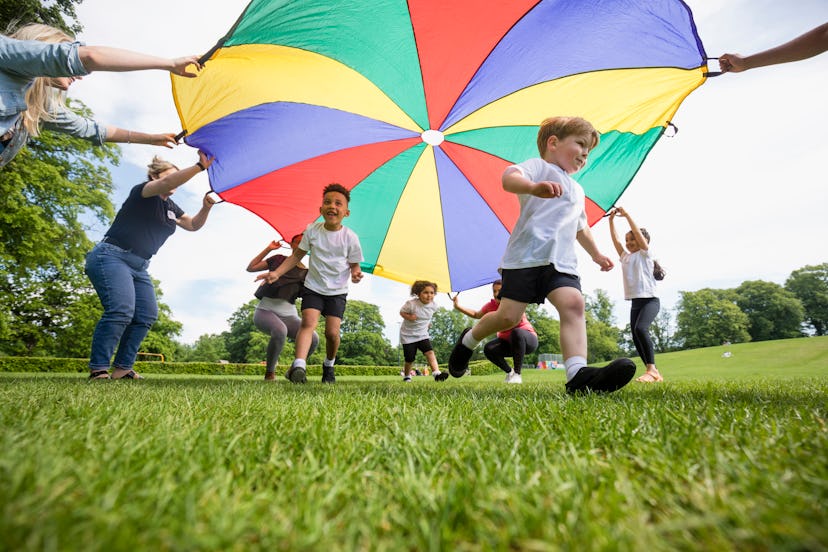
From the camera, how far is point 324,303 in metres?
5.10

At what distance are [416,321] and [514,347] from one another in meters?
2.07

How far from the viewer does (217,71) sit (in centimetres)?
452

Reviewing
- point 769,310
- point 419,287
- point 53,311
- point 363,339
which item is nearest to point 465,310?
point 419,287

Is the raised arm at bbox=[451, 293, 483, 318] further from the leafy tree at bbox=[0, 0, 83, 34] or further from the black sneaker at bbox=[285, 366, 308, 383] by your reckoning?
the leafy tree at bbox=[0, 0, 83, 34]

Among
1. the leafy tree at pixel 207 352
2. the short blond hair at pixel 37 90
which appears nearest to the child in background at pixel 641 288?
the short blond hair at pixel 37 90

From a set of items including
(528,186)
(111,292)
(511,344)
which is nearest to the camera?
(528,186)

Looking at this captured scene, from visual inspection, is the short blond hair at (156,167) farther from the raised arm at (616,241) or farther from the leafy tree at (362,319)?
the leafy tree at (362,319)

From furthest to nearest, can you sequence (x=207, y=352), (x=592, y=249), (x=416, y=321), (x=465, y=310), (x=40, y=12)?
1. (x=207, y=352)
2. (x=40, y=12)
3. (x=416, y=321)
4. (x=465, y=310)
5. (x=592, y=249)

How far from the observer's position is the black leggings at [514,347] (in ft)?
22.7

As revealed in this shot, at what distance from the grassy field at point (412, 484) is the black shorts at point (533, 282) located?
156cm

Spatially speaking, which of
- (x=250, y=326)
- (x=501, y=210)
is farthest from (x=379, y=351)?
(x=501, y=210)

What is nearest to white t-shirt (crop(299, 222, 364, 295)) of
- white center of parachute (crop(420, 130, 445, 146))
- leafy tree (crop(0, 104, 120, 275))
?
white center of parachute (crop(420, 130, 445, 146))

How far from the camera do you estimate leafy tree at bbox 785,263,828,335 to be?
58.8 metres

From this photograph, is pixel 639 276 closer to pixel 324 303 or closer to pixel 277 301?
pixel 324 303
